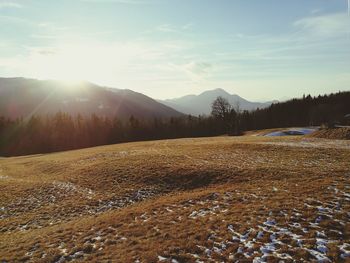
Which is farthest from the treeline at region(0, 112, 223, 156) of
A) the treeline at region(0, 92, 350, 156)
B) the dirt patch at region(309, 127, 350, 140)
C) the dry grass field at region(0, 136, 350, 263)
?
the dry grass field at region(0, 136, 350, 263)

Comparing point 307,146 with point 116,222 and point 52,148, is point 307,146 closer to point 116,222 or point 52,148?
point 116,222

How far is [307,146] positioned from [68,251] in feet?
102

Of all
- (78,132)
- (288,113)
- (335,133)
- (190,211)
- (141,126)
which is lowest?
(190,211)

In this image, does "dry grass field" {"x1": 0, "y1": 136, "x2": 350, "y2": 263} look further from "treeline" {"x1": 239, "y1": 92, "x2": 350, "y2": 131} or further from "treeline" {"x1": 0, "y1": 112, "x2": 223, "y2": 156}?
"treeline" {"x1": 239, "y1": 92, "x2": 350, "y2": 131}

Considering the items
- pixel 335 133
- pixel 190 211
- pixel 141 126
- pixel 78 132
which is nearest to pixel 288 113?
pixel 141 126

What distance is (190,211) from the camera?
1712 centimetres

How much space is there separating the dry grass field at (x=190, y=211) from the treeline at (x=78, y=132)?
270ft

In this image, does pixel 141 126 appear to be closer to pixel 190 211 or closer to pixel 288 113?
pixel 288 113

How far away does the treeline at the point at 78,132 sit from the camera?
107 metres

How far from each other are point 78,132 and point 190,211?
10631 centimetres

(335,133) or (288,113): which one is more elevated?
(288,113)

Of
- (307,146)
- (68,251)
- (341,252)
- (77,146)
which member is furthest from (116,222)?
(77,146)

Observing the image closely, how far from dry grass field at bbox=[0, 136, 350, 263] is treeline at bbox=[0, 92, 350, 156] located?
72742 millimetres

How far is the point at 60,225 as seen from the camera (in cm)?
1794
